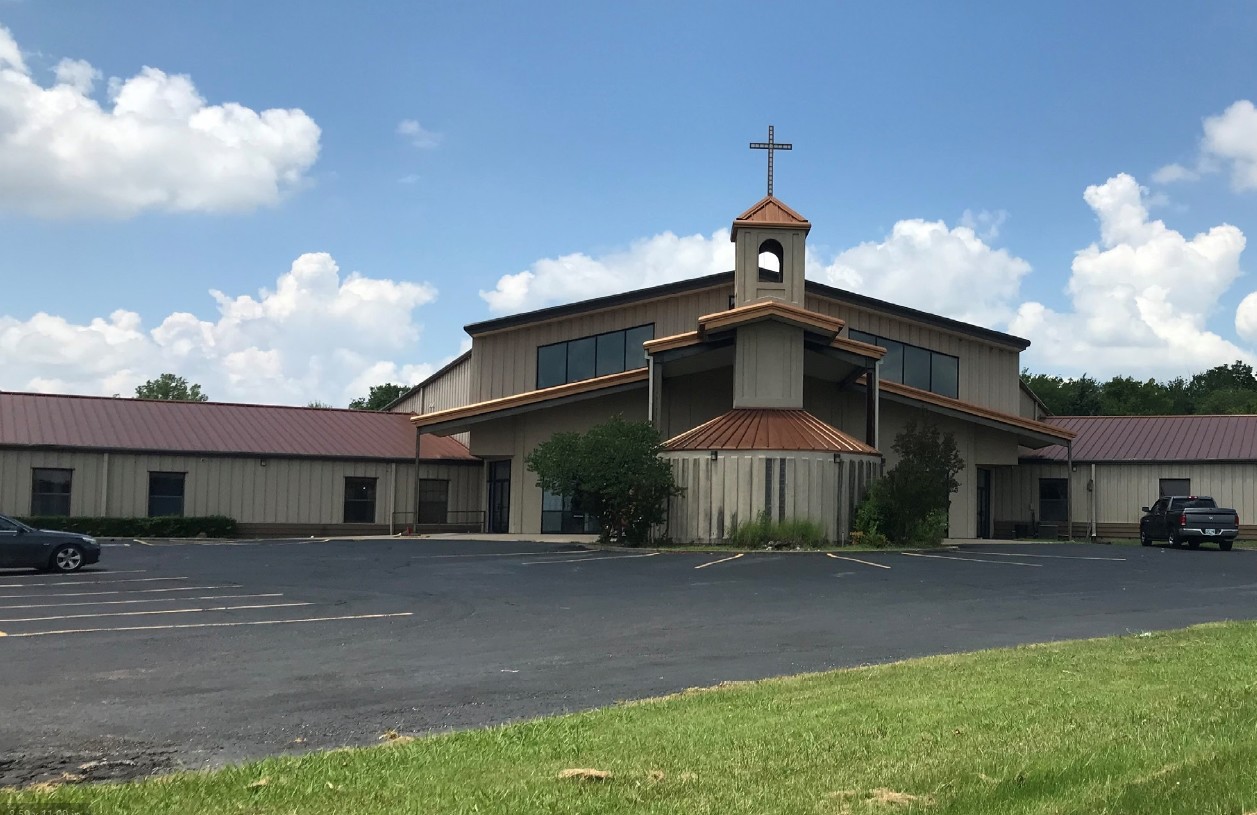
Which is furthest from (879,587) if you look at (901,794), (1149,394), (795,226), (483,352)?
(1149,394)

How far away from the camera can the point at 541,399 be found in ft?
115

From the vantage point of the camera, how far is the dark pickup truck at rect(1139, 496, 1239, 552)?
3225 cm

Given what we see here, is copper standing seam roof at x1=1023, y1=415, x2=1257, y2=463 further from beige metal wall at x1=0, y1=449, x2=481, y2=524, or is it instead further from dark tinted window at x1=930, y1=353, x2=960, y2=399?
beige metal wall at x1=0, y1=449, x2=481, y2=524

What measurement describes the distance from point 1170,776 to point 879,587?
13.2 m

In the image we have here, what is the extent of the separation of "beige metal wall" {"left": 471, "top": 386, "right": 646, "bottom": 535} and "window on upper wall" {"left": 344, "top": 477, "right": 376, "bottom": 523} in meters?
4.17

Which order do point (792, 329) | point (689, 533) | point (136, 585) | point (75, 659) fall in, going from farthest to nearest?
point (792, 329), point (689, 533), point (136, 585), point (75, 659)

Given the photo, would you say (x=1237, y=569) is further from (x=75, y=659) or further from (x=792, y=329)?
(x=75, y=659)

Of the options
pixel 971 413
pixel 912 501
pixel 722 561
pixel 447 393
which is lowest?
pixel 722 561

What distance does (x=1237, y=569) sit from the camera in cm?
2381

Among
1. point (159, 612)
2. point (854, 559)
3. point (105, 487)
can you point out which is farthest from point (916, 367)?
point (159, 612)

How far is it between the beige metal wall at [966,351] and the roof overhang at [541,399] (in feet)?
27.6

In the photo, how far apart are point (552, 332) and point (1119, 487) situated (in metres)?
20.8

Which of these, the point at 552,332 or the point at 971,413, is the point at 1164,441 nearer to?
the point at 971,413

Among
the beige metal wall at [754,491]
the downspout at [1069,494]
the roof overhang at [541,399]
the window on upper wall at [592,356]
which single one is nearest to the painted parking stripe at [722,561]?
the beige metal wall at [754,491]
